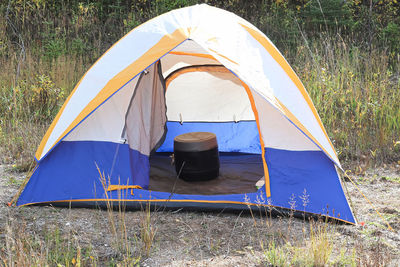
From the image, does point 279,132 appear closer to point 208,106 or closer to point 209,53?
point 209,53

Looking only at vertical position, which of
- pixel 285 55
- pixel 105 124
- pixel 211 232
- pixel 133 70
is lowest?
pixel 211 232

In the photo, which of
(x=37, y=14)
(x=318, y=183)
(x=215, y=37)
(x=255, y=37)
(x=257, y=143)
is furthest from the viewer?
(x=37, y=14)

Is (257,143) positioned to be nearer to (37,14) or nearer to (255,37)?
(255,37)

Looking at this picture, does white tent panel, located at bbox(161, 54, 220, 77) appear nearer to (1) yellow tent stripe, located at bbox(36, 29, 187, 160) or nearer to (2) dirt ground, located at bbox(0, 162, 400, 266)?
(1) yellow tent stripe, located at bbox(36, 29, 187, 160)

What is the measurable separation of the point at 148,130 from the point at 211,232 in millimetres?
1242

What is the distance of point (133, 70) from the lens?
3.45 m

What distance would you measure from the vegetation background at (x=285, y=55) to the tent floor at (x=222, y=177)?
2.95 ft

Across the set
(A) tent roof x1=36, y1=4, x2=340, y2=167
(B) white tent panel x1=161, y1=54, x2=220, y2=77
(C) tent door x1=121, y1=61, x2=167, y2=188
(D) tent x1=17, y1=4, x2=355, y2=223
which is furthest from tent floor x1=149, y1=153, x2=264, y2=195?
(B) white tent panel x1=161, y1=54, x2=220, y2=77

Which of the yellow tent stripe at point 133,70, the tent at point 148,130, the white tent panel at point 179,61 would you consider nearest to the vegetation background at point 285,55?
the tent at point 148,130

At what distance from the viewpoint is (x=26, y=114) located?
5.62 m

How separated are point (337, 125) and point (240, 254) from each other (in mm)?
2538

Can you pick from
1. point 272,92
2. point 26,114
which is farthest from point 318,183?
point 26,114

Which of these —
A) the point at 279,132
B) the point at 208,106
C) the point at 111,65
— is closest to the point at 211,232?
the point at 279,132

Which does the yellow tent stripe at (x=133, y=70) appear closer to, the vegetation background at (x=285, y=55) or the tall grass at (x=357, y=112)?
the vegetation background at (x=285, y=55)
